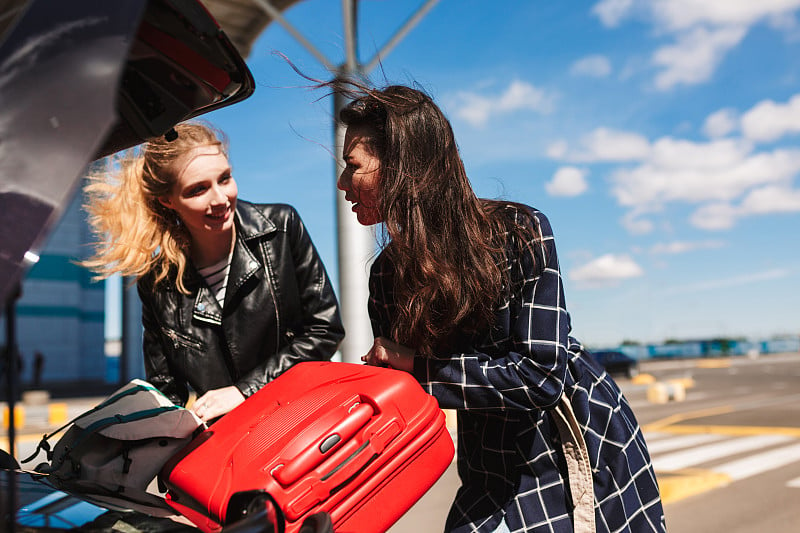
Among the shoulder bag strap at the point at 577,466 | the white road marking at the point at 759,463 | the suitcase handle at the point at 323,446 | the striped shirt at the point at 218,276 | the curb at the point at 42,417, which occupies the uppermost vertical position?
the striped shirt at the point at 218,276

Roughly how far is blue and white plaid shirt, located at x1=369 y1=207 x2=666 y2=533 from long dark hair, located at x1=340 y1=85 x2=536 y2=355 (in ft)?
0.21

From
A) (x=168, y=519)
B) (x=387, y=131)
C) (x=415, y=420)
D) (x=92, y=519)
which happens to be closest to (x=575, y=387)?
(x=415, y=420)

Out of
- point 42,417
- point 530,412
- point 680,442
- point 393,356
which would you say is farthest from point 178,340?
point 42,417

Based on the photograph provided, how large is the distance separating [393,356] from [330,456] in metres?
0.35

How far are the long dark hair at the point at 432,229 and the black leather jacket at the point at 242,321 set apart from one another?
74cm

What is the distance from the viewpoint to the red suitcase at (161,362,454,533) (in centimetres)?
144

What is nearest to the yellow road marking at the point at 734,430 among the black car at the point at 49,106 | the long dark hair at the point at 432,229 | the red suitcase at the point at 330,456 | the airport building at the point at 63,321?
the long dark hair at the point at 432,229

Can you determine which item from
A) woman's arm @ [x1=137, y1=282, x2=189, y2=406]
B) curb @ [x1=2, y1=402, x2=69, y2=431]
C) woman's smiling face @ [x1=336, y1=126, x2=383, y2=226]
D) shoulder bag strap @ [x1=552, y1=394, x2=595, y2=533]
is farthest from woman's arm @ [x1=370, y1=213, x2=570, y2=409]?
curb @ [x1=2, y1=402, x2=69, y2=431]

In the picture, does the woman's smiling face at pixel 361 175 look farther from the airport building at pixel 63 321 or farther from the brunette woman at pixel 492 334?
the airport building at pixel 63 321

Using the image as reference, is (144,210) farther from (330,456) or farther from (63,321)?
(63,321)

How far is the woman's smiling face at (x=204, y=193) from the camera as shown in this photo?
2.31 m

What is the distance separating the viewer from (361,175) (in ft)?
5.89

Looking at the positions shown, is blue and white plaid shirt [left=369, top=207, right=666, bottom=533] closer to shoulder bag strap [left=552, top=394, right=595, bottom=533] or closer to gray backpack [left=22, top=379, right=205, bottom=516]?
shoulder bag strap [left=552, top=394, right=595, bottom=533]

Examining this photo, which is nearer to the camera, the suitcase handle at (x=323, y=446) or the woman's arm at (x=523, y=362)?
the suitcase handle at (x=323, y=446)
